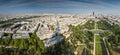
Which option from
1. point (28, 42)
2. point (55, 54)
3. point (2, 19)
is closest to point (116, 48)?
point (55, 54)

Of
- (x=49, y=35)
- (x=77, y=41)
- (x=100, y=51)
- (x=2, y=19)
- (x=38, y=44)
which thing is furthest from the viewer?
(x=2, y=19)

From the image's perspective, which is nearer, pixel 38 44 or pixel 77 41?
pixel 38 44

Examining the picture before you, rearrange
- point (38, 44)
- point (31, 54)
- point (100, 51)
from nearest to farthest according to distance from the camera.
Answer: point (31, 54)
point (100, 51)
point (38, 44)

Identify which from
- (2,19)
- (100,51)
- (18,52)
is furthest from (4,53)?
(2,19)

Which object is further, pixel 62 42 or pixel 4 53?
pixel 62 42

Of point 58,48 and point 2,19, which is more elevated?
point 58,48

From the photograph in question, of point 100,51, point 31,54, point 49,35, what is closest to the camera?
point 31,54

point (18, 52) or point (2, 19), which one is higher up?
point (18, 52)

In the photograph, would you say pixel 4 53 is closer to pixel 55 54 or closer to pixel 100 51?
pixel 55 54

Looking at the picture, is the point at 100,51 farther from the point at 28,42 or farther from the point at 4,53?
the point at 4,53
